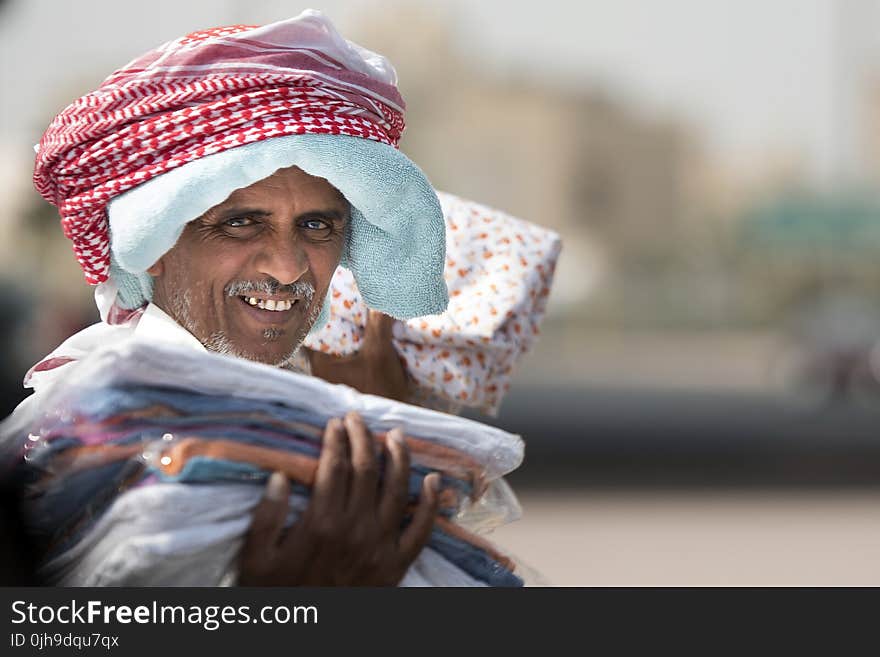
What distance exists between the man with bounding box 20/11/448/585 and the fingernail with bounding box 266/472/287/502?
0.55 metres

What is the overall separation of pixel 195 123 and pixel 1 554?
71 centimetres

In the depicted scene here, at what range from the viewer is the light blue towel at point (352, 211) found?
5.81 ft

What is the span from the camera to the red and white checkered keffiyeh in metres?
1.79

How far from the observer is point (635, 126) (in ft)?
60.6

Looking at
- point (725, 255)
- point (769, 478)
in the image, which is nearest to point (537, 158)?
point (725, 255)

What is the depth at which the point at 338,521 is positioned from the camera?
1412 millimetres

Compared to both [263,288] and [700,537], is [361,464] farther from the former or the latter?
[700,537]

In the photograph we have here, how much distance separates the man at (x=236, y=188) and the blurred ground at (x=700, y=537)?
4.43 meters

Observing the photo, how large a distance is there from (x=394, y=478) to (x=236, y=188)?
56 cm

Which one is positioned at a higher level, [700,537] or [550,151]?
[550,151]

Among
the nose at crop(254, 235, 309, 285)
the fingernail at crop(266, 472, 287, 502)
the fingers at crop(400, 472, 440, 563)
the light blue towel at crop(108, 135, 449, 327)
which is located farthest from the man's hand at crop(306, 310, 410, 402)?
the fingernail at crop(266, 472, 287, 502)

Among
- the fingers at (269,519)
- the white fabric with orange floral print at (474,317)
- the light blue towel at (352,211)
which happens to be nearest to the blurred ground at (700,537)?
the white fabric with orange floral print at (474,317)

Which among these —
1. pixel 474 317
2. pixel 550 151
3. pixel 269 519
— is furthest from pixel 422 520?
pixel 550 151

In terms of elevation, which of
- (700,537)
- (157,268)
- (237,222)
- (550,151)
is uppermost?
(550,151)
